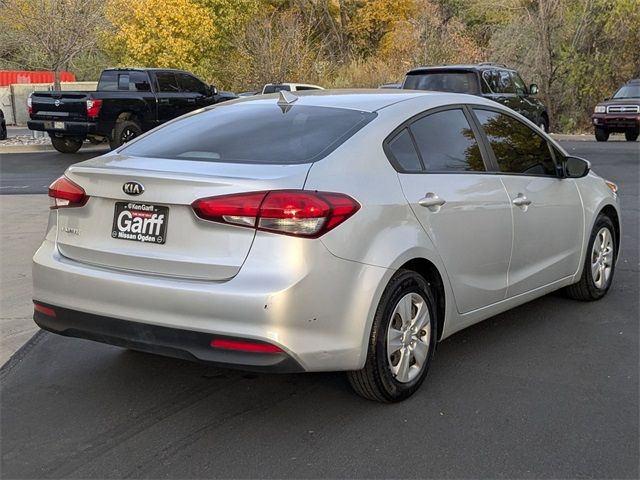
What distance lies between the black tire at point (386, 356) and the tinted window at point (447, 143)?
0.73 meters

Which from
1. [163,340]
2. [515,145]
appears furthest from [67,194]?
[515,145]

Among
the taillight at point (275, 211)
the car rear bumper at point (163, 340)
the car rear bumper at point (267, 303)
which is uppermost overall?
the taillight at point (275, 211)

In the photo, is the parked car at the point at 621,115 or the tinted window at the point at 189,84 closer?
the tinted window at the point at 189,84

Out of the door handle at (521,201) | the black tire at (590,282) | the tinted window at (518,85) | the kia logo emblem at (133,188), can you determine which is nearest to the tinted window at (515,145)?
the door handle at (521,201)

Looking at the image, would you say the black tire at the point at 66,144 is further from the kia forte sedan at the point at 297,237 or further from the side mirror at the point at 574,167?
the side mirror at the point at 574,167

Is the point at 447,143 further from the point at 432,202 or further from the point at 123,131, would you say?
the point at 123,131

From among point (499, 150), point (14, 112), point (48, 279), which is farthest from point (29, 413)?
point (14, 112)

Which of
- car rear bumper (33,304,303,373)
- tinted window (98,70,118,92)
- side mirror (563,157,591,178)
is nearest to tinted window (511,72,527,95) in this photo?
tinted window (98,70,118,92)

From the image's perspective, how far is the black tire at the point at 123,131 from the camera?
17.9 m

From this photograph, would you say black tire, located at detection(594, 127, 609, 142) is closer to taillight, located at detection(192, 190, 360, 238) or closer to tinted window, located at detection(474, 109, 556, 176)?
tinted window, located at detection(474, 109, 556, 176)

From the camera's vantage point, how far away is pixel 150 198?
3859mm

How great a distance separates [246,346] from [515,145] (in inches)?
107

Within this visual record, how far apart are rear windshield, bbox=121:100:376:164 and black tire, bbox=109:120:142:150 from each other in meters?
13.6

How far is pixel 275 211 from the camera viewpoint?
12.0 ft
